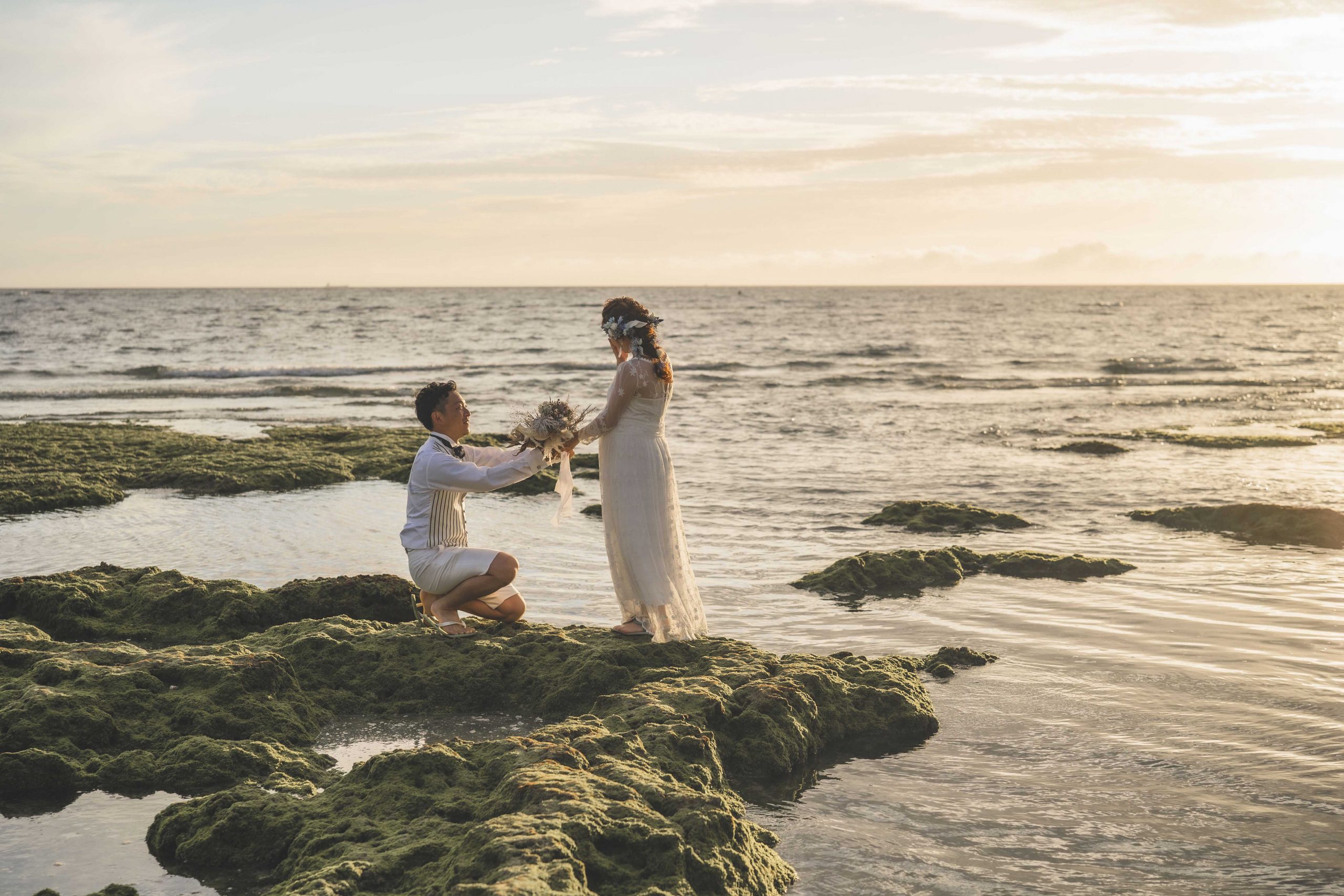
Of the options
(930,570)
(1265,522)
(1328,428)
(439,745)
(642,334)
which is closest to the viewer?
(439,745)

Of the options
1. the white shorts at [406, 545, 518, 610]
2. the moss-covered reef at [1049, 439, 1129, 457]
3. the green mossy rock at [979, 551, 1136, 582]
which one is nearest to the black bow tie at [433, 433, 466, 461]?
the white shorts at [406, 545, 518, 610]

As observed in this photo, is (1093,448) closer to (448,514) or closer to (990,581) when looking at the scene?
(990,581)

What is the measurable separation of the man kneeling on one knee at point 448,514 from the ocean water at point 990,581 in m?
1.32

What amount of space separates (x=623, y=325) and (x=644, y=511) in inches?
49.7

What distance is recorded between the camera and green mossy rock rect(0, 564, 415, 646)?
7.13m

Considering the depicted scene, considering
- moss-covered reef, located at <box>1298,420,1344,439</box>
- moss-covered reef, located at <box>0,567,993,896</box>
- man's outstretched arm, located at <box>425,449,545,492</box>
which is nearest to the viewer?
moss-covered reef, located at <box>0,567,993,896</box>

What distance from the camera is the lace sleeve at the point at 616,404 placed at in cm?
687

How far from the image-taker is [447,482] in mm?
6727

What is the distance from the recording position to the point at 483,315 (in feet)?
299

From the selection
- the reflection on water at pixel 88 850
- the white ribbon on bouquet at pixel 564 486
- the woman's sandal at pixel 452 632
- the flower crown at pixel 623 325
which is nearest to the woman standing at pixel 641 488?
the flower crown at pixel 623 325

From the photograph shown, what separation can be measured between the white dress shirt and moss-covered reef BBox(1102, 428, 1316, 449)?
53.9 feet

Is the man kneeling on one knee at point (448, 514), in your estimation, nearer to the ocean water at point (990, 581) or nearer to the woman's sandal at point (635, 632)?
the woman's sandal at point (635, 632)

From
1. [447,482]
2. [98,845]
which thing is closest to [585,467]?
[447,482]

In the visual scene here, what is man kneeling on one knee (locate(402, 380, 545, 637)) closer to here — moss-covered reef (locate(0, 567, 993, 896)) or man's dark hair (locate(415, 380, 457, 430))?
man's dark hair (locate(415, 380, 457, 430))
